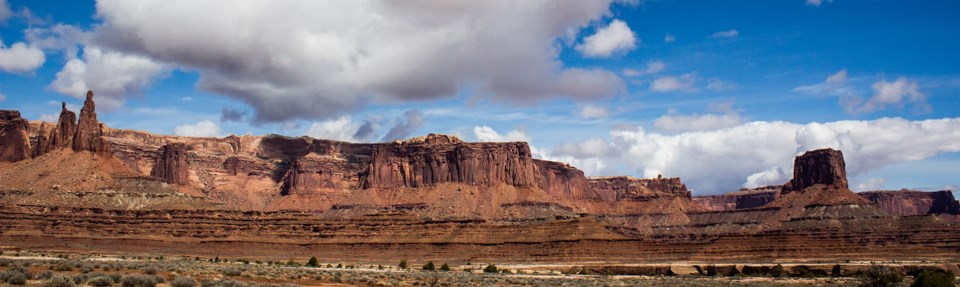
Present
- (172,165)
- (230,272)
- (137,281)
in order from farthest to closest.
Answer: (172,165), (230,272), (137,281)

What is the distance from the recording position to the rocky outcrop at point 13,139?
148125 millimetres

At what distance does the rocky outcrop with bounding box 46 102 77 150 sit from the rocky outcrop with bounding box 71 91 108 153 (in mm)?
1525

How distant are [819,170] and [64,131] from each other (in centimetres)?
14421

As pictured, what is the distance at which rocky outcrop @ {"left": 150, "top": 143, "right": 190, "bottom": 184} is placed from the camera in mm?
184600

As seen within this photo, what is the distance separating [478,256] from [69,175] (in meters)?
64.7

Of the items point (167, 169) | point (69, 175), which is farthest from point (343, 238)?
point (167, 169)

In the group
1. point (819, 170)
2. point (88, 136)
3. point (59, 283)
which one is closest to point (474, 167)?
point (819, 170)

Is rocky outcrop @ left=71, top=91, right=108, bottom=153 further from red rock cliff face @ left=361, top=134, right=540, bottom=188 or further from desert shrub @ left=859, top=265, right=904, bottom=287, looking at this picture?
desert shrub @ left=859, top=265, right=904, bottom=287

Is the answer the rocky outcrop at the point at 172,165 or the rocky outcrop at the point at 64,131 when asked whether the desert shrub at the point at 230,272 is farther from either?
the rocky outcrop at the point at 172,165

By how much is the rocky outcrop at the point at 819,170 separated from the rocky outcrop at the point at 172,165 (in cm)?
12914

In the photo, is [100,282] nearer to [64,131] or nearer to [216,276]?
[216,276]

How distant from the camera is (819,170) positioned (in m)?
189

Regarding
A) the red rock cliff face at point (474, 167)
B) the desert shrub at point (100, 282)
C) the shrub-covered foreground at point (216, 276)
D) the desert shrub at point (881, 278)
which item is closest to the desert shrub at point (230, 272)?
the shrub-covered foreground at point (216, 276)

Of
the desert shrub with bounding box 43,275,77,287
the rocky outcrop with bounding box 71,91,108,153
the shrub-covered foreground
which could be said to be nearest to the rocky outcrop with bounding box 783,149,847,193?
the shrub-covered foreground
